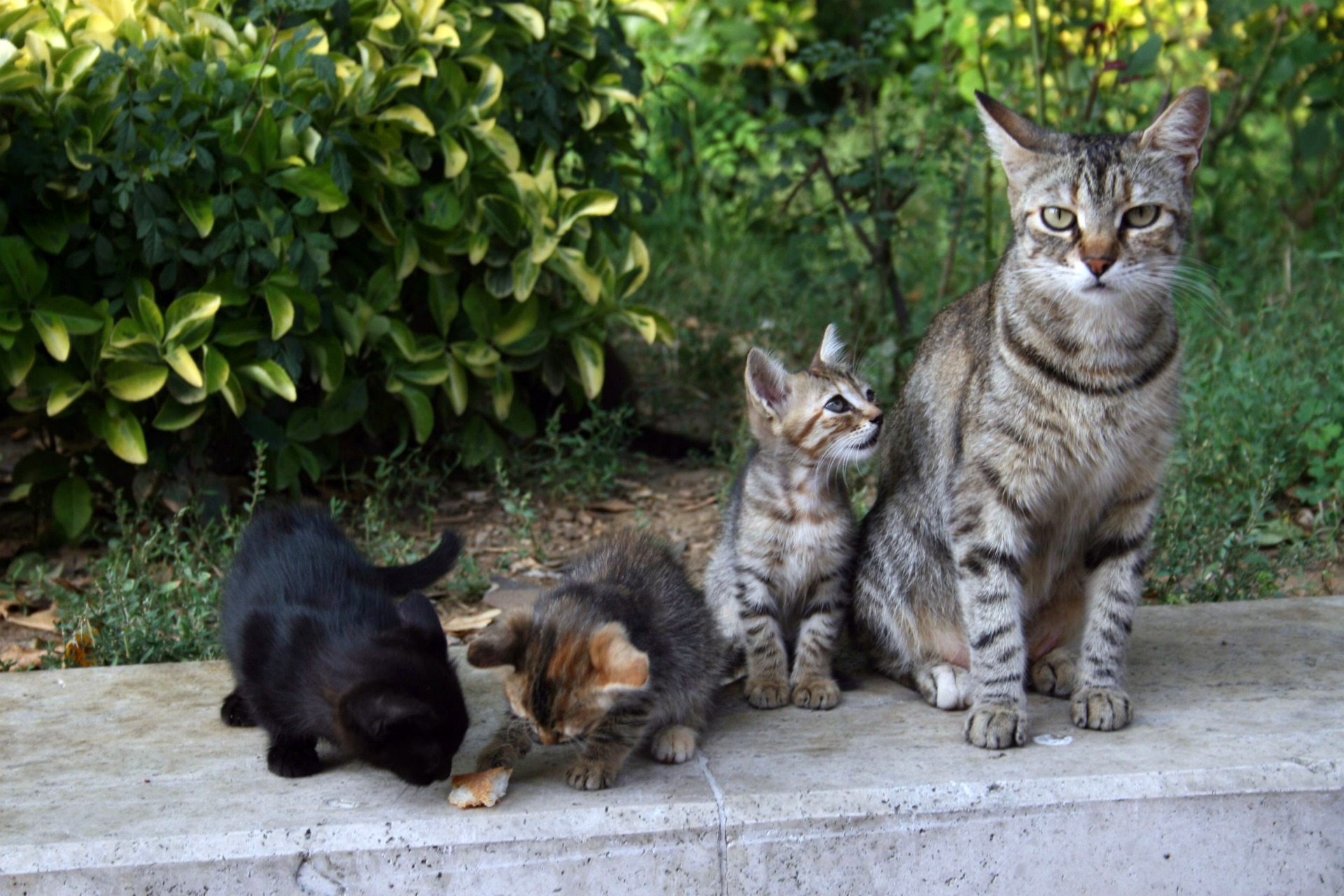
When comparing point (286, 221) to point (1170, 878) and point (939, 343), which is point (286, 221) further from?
point (1170, 878)

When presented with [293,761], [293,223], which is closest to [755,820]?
[293,761]

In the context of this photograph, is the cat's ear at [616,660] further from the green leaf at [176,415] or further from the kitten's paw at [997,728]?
the green leaf at [176,415]

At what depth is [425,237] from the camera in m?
Answer: 5.08

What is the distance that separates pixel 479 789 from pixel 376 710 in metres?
0.30

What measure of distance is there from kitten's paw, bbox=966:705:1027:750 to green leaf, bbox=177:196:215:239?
3062mm

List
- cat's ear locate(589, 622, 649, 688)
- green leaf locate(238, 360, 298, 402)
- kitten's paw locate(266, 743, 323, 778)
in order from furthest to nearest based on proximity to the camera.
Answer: green leaf locate(238, 360, 298, 402)
kitten's paw locate(266, 743, 323, 778)
cat's ear locate(589, 622, 649, 688)

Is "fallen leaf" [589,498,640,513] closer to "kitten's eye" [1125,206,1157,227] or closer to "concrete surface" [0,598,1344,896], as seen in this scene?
"concrete surface" [0,598,1344,896]

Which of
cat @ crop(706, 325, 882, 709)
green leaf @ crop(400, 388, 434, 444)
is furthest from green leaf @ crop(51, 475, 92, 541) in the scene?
cat @ crop(706, 325, 882, 709)

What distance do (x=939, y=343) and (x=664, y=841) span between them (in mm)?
1821

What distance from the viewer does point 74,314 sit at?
4.49 m

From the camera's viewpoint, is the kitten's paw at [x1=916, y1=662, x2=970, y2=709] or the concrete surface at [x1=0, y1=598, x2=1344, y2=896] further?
the kitten's paw at [x1=916, y1=662, x2=970, y2=709]

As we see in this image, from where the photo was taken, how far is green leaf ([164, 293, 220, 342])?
447cm

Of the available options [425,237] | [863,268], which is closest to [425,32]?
[425,237]

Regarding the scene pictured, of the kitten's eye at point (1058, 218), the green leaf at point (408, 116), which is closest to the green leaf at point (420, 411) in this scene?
the green leaf at point (408, 116)
